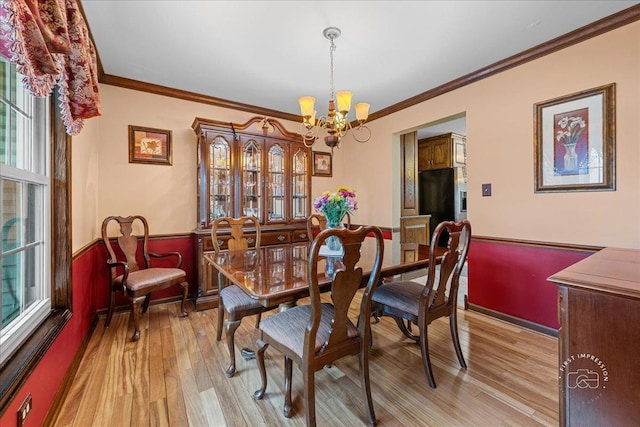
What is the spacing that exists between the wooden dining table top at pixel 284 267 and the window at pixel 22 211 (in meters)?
0.91

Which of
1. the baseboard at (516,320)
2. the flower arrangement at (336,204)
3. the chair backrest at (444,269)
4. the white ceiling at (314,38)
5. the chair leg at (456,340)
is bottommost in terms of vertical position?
the baseboard at (516,320)

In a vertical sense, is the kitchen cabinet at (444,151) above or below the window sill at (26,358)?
above

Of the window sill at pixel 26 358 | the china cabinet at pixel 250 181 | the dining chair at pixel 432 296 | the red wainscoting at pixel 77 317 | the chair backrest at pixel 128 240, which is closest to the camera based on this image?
the window sill at pixel 26 358

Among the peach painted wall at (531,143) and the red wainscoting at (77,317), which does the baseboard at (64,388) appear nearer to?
the red wainscoting at (77,317)

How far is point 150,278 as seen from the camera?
2.53 meters

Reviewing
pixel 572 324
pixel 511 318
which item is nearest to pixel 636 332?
pixel 572 324

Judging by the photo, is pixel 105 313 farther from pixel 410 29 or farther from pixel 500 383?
pixel 410 29

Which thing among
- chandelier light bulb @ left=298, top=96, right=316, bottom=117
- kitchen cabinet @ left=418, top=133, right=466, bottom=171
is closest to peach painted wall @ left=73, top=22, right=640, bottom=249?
chandelier light bulb @ left=298, top=96, right=316, bottom=117

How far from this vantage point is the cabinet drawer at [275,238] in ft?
11.2

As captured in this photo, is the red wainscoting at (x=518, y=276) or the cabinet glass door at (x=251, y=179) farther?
the cabinet glass door at (x=251, y=179)

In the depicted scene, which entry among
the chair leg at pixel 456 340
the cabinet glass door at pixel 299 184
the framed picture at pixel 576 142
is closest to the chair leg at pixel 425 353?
the chair leg at pixel 456 340

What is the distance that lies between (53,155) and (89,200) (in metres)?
0.96

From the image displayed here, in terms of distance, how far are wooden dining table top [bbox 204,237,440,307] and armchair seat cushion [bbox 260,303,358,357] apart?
0.21 metres

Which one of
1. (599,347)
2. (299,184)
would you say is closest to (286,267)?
(599,347)
